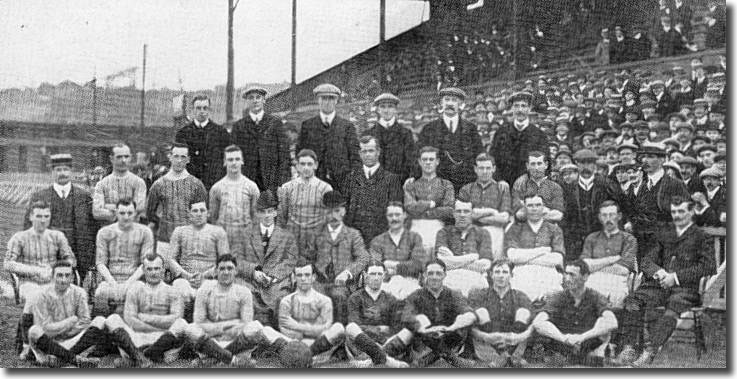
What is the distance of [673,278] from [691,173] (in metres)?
0.75

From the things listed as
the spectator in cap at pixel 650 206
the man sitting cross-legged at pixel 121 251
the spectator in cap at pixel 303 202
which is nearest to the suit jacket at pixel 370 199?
the spectator in cap at pixel 303 202

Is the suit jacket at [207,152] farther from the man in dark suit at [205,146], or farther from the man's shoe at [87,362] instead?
the man's shoe at [87,362]

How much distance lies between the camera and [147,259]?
5.49 metres

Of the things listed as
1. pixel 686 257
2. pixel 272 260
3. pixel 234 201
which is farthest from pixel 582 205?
pixel 234 201

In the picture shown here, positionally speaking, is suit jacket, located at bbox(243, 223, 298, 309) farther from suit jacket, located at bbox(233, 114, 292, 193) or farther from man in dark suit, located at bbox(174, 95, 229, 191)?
man in dark suit, located at bbox(174, 95, 229, 191)

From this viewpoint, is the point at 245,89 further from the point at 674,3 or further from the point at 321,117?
the point at 674,3

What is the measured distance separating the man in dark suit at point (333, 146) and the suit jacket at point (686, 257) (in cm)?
216

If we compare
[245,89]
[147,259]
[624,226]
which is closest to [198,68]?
[245,89]

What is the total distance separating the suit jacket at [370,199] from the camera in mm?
5480

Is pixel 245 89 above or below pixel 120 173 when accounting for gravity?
above

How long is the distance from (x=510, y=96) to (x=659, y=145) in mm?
1094

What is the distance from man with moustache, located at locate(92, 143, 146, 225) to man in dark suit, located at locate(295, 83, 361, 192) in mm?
1149

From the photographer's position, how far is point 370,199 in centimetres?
548

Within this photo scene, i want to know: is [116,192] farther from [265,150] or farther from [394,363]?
[394,363]
